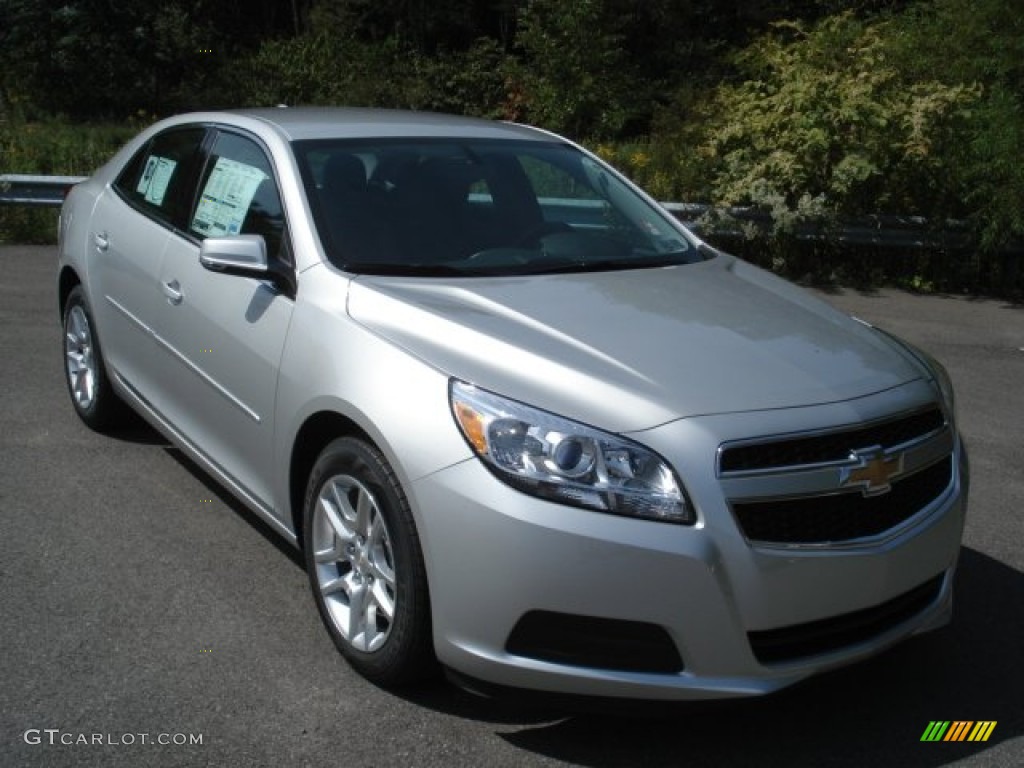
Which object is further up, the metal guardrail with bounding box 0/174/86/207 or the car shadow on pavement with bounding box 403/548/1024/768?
the car shadow on pavement with bounding box 403/548/1024/768

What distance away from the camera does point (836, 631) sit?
324 cm

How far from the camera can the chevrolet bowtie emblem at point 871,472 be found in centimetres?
319

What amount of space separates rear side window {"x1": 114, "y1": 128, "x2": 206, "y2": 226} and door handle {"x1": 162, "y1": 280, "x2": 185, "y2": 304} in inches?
12.9

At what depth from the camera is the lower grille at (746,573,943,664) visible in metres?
3.13

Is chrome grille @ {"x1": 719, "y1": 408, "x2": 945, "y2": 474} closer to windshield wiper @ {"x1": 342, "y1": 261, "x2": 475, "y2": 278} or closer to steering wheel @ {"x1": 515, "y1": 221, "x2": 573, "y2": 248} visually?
windshield wiper @ {"x1": 342, "y1": 261, "x2": 475, "y2": 278}

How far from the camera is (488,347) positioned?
3420 mm

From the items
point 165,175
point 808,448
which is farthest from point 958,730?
point 165,175

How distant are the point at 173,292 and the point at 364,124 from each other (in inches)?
39.2

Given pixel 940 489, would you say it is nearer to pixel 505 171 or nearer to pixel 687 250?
pixel 687 250

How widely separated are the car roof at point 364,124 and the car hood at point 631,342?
995mm

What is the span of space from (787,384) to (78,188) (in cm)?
424

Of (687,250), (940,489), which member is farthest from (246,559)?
(940,489)

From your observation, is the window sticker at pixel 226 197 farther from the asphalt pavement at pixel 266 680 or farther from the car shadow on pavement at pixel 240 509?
the asphalt pavement at pixel 266 680

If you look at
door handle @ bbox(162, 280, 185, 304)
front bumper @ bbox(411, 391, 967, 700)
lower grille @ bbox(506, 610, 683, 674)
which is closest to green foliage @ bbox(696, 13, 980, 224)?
door handle @ bbox(162, 280, 185, 304)
